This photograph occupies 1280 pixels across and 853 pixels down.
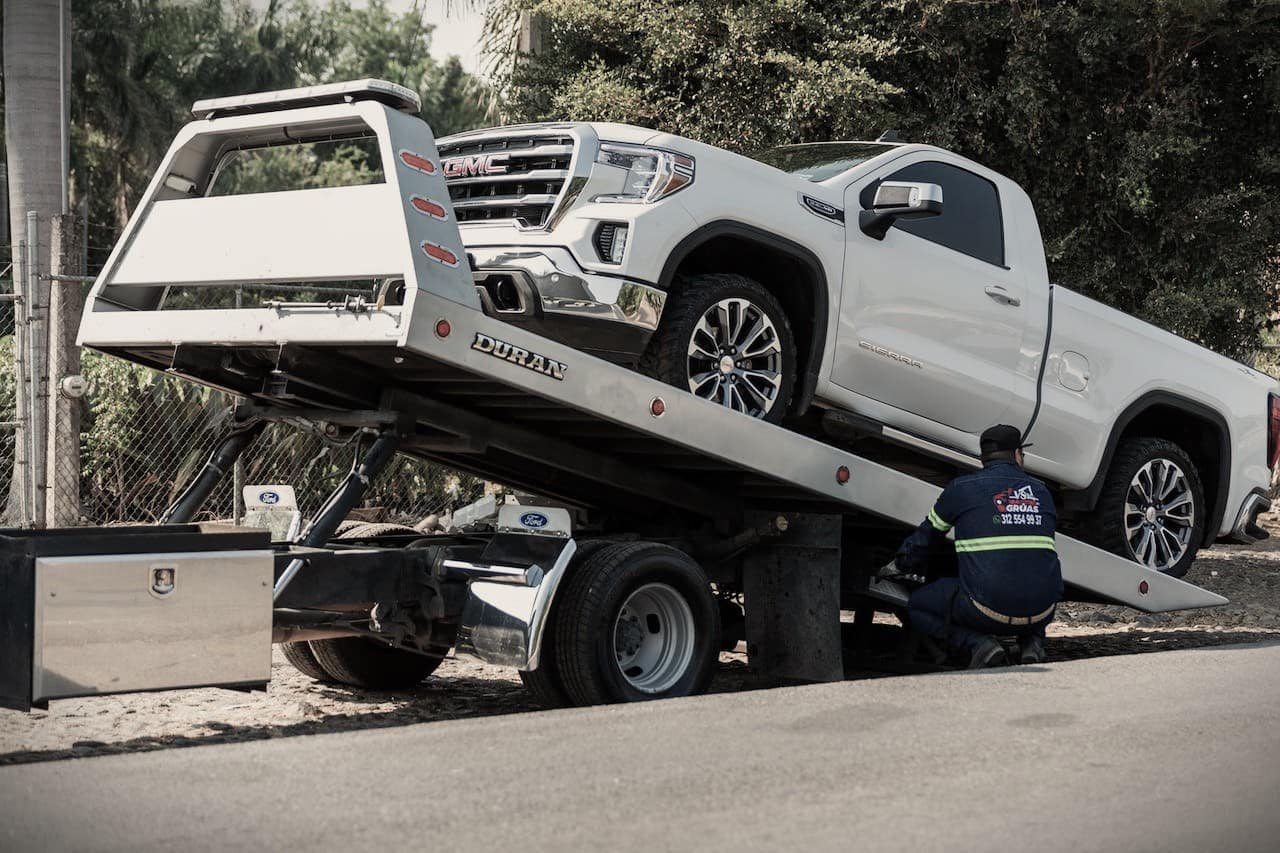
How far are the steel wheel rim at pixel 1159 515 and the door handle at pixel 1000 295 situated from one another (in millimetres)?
1502

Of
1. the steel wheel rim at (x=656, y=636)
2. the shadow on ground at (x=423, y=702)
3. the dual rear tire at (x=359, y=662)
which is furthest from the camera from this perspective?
the dual rear tire at (x=359, y=662)

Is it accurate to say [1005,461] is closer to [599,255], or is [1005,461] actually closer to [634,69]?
[599,255]

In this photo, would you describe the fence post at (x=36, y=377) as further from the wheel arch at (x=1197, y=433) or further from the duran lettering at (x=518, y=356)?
the wheel arch at (x=1197, y=433)

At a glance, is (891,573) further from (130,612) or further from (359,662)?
(130,612)

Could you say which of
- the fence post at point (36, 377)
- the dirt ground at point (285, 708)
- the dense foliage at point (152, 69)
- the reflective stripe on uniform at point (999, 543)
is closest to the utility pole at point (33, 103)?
the fence post at point (36, 377)

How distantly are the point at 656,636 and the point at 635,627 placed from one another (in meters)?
0.10

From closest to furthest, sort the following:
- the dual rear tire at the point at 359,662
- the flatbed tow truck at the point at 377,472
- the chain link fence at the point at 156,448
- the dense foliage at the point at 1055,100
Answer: the flatbed tow truck at the point at 377,472
the dual rear tire at the point at 359,662
the chain link fence at the point at 156,448
the dense foliage at the point at 1055,100

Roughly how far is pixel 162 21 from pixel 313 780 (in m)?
26.7

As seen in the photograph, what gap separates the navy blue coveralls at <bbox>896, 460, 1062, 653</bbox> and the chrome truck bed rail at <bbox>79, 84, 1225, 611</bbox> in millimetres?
191

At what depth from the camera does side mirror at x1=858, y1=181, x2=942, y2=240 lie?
7078 mm

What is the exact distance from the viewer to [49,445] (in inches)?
382

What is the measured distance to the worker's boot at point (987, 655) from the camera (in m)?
7.49

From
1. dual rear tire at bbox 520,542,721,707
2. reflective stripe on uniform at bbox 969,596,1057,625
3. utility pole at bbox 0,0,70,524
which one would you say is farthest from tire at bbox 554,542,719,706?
utility pole at bbox 0,0,70,524

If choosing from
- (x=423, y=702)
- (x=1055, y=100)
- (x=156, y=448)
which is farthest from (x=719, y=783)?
(x=1055, y=100)
